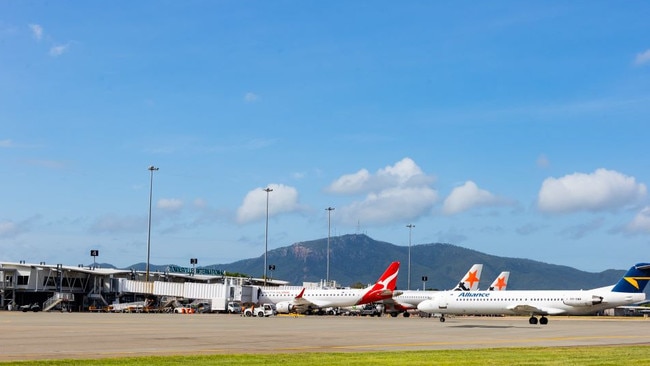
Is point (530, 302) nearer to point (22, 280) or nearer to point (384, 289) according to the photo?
point (384, 289)

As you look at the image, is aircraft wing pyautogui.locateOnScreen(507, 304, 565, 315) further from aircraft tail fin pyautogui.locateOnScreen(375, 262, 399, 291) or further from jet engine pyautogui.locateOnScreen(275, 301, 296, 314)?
jet engine pyautogui.locateOnScreen(275, 301, 296, 314)

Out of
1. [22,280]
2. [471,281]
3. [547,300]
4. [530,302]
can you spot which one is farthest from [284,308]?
[22,280]

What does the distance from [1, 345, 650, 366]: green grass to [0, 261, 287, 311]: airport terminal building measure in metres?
81.8

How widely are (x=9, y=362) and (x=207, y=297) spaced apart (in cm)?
9269

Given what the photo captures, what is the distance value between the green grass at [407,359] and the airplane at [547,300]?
48983 mm

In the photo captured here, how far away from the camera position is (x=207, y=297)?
380 ft

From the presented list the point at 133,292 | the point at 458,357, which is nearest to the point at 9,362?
the point at 458,357

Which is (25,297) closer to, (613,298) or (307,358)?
(613,298)

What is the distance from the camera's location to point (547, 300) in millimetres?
79062

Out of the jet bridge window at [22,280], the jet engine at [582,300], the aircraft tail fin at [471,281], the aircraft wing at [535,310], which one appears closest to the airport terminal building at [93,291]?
the jet bridge window at [22,280]

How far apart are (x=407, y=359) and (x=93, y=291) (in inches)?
4288

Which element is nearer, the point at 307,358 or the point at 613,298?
the point at 307,358

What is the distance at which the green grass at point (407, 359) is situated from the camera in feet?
82.0

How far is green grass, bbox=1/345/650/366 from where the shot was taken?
25000 mm
